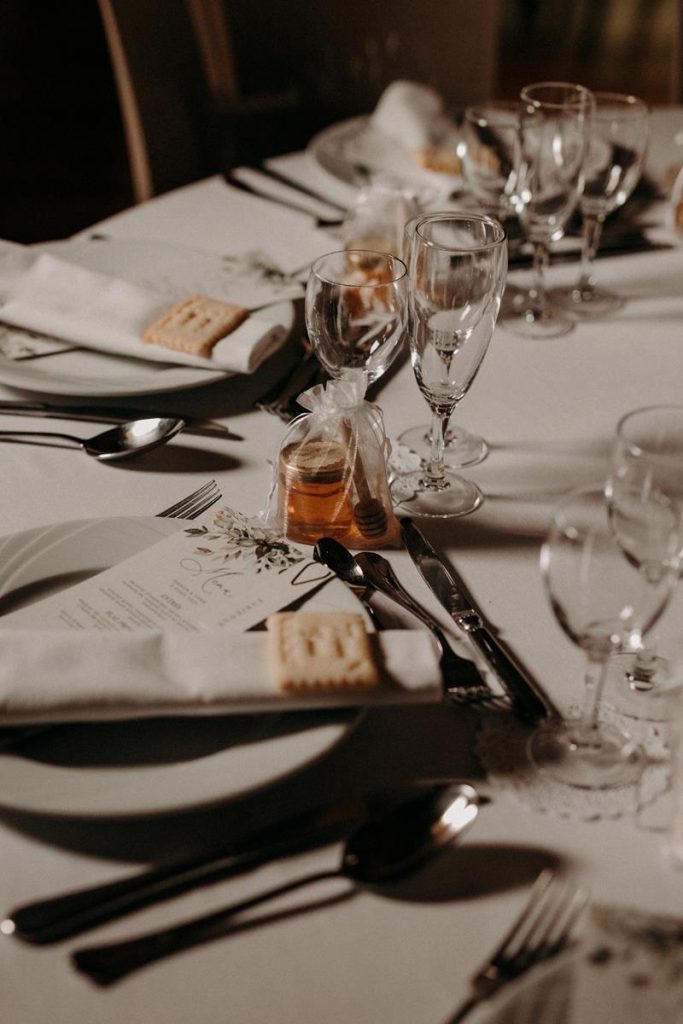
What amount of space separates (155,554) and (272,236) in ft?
2.55

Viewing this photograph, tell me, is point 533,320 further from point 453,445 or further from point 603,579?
point 603,579

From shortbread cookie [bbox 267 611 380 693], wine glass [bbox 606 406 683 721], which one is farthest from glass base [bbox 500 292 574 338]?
shortbread cookie [bbox 267 611 380 693]

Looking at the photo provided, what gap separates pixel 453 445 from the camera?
3.54ft

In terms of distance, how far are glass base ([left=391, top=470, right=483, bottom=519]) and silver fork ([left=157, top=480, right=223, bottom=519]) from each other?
0.16 meters

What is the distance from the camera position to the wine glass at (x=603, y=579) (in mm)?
667

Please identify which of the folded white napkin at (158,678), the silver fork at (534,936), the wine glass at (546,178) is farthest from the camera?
the wine glass at (546,178)

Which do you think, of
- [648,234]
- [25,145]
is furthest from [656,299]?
[25,145]

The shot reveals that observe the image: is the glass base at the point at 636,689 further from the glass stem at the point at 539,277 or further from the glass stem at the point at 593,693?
the glass stem at the point at 539,277

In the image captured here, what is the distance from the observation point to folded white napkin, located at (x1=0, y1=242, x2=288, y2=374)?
112 centimetres

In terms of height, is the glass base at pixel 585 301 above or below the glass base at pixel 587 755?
above

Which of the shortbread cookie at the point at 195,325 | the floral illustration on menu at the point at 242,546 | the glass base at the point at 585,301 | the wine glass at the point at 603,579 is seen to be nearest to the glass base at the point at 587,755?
the wine glass at the point at 603,579

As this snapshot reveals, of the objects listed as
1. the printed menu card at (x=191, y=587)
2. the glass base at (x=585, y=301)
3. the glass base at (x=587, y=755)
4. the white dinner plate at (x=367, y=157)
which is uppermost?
the white dinner plate at (x=367, y=157)

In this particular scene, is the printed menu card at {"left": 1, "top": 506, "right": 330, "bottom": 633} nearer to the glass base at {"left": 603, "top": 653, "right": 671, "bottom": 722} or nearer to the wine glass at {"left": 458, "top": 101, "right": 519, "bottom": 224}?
the glass base at {"left": 603, "top": 653, "right": 671, "bottom": 722}

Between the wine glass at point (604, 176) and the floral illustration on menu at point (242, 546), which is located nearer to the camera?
the floral illustration on menu at point (242, 546)
